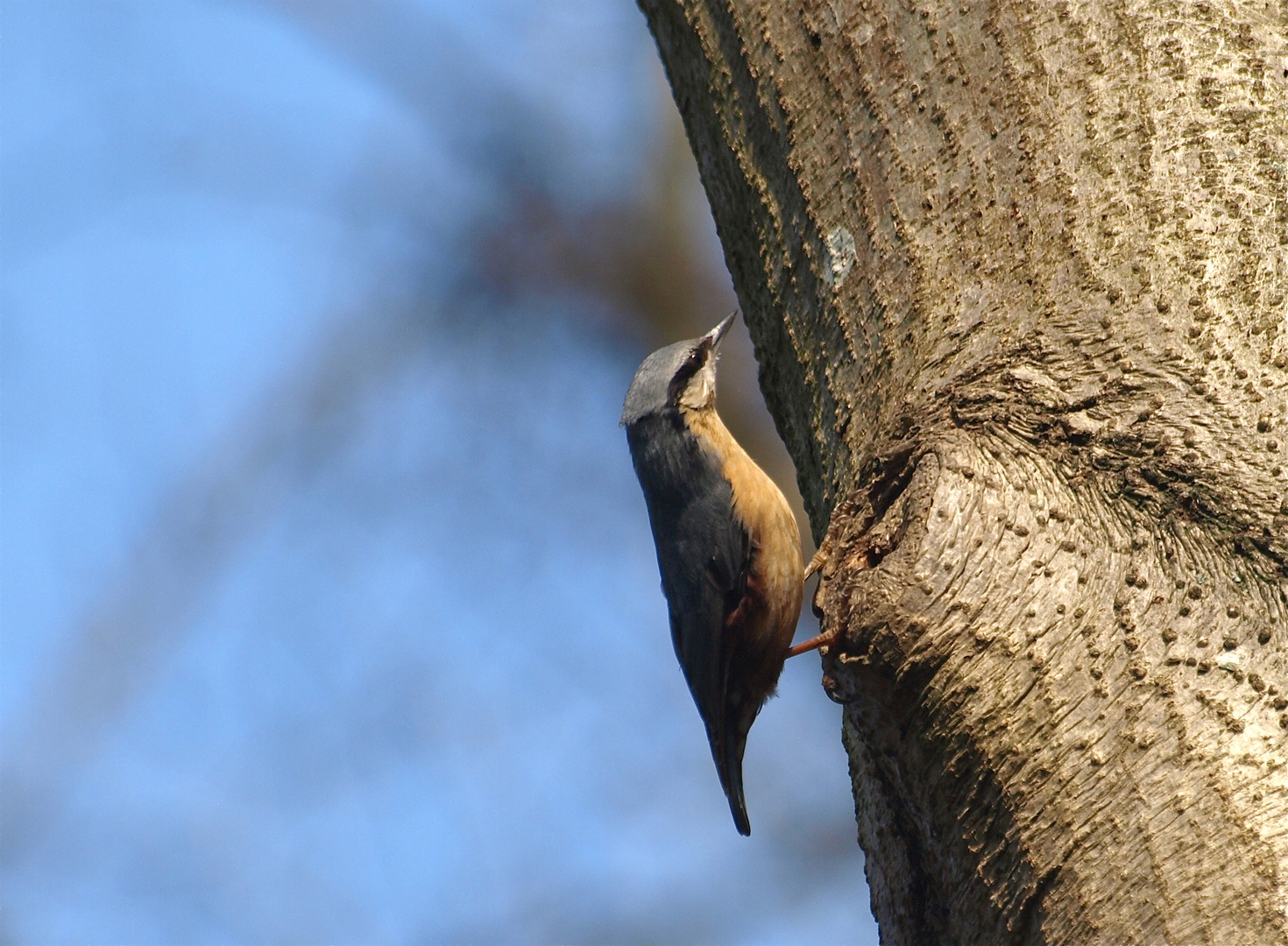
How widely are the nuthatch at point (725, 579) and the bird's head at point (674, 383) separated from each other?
0.57 feet

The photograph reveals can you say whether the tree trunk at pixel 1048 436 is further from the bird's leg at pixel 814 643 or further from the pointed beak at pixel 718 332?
the pointed beak at pixel 718 332

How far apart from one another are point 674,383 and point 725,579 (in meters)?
0.78

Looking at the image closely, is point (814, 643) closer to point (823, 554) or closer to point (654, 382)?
point (823, 554)

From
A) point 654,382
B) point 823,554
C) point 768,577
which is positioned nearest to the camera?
point 823,554

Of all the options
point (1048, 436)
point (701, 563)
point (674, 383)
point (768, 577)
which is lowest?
point (1048, 436)

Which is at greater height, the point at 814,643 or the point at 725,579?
the point at 725,579

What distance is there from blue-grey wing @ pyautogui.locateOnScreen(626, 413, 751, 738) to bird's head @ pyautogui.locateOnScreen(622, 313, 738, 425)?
0.79 feet

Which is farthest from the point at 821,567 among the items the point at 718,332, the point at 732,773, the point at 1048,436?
the point at 718,332

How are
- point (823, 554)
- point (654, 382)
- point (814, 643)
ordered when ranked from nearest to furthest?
point (823, 554), point (814, 643), point (654, 382)

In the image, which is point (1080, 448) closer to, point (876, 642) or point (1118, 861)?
point (876, 642)

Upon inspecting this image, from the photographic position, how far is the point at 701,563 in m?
3.58

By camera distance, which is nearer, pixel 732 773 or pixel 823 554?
pixel 823 554

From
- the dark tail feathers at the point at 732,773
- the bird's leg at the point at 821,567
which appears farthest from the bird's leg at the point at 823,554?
the dark tail feathers at the point at 732,773

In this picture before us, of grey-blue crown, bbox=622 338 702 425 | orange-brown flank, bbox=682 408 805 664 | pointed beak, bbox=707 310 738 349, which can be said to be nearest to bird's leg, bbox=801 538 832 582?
orange-brown flank, bbox=682 408 805 664
